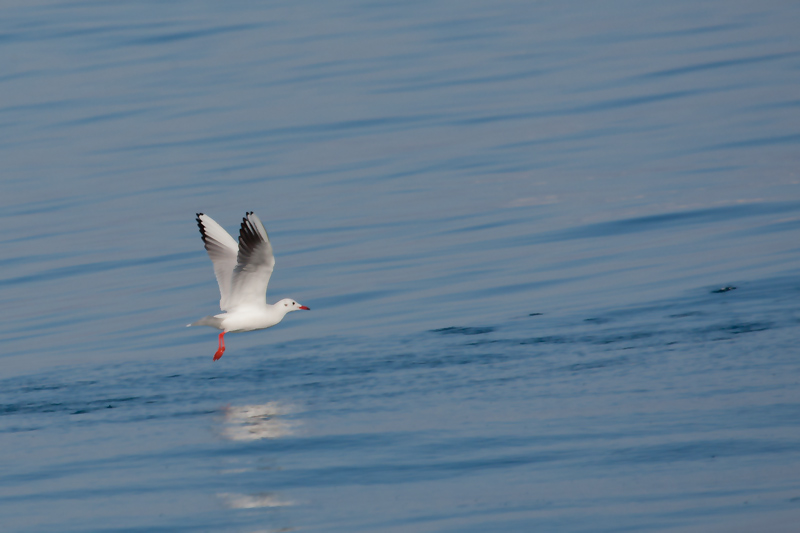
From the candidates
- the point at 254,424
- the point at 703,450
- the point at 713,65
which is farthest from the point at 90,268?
the point at 713,65

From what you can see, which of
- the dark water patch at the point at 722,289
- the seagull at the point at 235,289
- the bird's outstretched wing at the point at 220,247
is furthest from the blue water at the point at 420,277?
the bird's outstretched wing at the point at 220,247

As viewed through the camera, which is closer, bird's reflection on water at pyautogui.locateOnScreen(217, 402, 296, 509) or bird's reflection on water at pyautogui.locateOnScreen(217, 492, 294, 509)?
bird's reflection on water at pyautogui.locateOnScreen(217, 492, 294, 509)

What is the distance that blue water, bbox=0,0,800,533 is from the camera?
10.4m

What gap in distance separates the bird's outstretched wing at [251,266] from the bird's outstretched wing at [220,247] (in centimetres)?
12

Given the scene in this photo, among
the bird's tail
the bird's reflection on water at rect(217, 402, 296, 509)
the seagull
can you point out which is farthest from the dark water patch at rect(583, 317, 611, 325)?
the bird's tail

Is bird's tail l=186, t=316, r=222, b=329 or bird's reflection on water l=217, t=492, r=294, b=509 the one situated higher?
bird's tail l=186, t=316, r=222, b=329

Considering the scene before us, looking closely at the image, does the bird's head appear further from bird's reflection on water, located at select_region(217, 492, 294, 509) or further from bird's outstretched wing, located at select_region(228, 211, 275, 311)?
bird's reflection on water, located at select_region(217, 492, 294, 509)

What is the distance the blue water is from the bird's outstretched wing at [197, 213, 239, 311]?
1053mm

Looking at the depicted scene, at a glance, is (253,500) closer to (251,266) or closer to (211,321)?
(251,266)

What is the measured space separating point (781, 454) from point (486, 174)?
12.7m

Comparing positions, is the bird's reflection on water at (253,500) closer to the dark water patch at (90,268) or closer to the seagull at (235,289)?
the seagull at (235,289)

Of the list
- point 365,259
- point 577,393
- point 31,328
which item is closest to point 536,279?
point 365,259

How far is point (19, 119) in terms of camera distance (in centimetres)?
3053

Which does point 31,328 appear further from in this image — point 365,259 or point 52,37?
point 52,37
